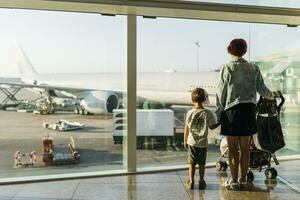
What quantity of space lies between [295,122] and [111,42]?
300 cm

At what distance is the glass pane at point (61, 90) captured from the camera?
175 inches

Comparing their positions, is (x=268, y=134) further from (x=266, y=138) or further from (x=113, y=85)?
(x=113, y=85)

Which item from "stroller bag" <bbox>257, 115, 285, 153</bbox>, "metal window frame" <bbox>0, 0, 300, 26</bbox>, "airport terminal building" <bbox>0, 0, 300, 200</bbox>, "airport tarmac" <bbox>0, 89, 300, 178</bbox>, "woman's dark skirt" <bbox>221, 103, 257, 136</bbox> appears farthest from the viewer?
"airport tarmac" <bbox>0, 89, 300, 178</bbox>

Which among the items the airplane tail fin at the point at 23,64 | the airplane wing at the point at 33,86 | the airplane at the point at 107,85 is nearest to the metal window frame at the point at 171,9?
the airplane tail fin at the point at 23,64

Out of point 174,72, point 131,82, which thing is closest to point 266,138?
point 174,72

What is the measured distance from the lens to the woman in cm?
365

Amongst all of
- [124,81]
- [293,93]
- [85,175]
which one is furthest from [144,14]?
[293,93]

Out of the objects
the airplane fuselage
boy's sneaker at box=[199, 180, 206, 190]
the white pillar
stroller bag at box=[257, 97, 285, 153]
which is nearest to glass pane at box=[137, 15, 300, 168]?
the airplane fuselage

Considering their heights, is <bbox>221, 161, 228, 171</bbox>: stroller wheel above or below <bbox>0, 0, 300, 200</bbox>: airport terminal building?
below

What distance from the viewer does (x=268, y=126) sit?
396cm

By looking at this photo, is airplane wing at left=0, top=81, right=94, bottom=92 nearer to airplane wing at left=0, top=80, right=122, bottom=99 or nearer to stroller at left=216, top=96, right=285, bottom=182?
airplane wing at left=0, top=80, right=122, bottom=99

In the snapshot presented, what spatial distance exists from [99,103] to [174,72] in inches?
42.7

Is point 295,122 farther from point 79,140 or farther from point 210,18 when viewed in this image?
point 79,140

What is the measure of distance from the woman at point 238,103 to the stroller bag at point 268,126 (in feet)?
0.79
